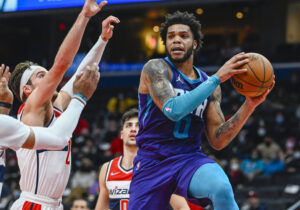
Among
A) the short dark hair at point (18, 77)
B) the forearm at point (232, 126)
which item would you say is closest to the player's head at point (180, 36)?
the forearm at point (232, 126)

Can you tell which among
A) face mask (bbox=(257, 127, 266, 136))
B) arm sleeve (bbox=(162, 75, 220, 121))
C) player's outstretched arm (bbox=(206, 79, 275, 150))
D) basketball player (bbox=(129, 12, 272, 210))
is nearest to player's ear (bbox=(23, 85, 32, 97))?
basketball player (bbox=(129, 12, 272, 210))

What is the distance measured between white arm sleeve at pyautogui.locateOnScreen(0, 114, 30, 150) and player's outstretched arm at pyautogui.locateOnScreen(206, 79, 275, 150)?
6.52 ft

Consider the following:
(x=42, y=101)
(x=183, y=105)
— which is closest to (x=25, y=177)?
(x=42, y=101)

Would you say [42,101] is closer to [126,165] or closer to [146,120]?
[146,120]

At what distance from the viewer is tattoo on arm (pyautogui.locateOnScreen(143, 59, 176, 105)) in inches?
169

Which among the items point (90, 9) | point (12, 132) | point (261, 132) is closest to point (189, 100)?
point (90, 9)

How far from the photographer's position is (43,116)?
4.17 m

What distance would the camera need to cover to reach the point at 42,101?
13.2ft

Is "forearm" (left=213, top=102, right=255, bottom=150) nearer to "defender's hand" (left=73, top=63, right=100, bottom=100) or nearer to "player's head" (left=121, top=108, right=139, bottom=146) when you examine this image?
"player's head" (left=121, top=108, right=139, bottom=146)

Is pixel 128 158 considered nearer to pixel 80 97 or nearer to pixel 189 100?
pixel 189 100

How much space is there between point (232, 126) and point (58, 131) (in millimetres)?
1839

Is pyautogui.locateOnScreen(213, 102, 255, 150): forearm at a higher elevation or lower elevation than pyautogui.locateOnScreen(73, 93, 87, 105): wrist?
lower

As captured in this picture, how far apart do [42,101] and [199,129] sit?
138 centimetres

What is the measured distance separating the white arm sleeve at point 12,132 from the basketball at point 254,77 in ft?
6.07
